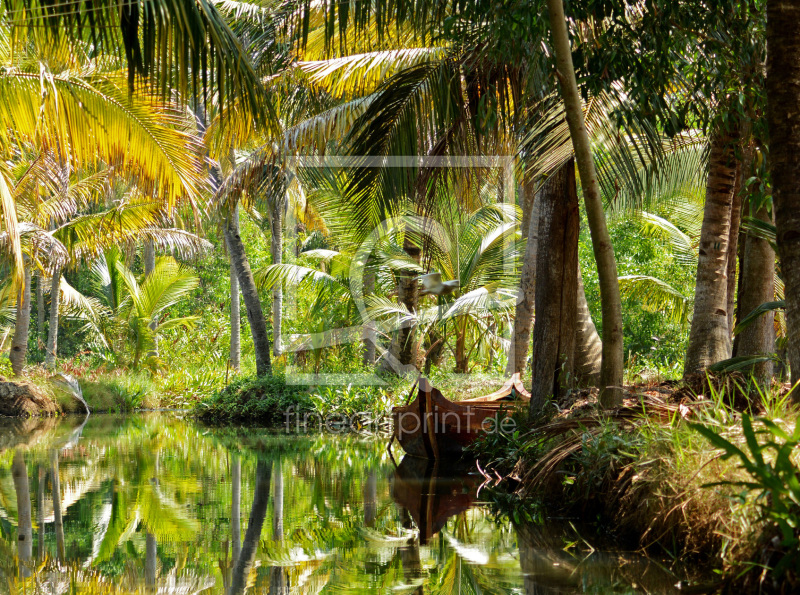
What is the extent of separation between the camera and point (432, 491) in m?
8.12

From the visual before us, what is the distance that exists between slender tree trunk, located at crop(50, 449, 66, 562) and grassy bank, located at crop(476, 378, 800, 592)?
3427mm

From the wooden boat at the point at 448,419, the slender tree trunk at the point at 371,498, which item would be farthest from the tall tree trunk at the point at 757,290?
the slender tree trunk at the point at 371,498

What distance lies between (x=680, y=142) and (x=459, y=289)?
5.18m

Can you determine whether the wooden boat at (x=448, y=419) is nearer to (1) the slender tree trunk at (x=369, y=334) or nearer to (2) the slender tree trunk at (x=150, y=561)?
(2) the slender tree trunk at (x=150, y=561)

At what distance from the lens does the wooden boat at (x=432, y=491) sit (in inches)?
263

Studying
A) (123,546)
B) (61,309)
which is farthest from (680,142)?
(61,309)

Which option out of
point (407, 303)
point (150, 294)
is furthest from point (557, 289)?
point (150, 294)

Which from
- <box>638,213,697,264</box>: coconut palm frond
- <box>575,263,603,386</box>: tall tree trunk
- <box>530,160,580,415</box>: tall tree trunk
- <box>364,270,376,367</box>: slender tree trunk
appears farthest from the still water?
<box>638,213,697,264</box>: coconut palm frond

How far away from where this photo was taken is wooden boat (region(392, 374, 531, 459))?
9.52 metres

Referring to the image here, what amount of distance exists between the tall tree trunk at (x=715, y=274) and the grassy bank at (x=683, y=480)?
1185 millimetres

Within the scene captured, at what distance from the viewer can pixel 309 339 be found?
1831 centimetres

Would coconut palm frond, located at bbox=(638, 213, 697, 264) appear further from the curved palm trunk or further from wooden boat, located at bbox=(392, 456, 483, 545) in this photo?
the curved palm trunk

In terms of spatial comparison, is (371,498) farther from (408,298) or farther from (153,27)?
(408,298)

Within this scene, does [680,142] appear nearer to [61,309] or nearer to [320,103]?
[320,103]
